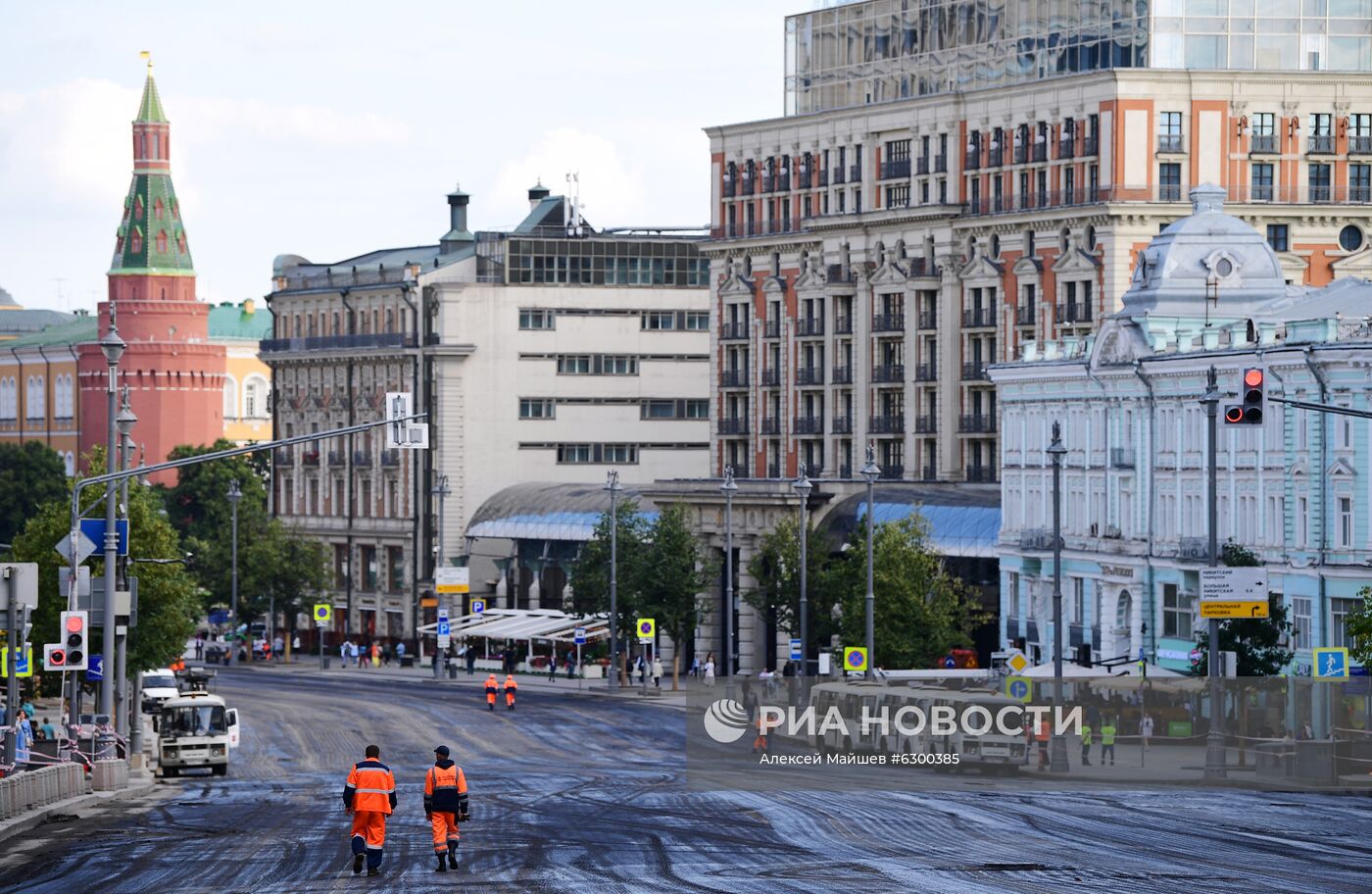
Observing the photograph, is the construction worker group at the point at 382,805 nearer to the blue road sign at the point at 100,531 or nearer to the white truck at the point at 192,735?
the blue road sign at the point at 100,531

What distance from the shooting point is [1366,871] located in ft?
115

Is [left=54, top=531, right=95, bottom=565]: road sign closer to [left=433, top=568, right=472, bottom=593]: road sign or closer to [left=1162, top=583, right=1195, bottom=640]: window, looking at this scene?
[left=1162, top=583, right=1195, bottom=640]: window

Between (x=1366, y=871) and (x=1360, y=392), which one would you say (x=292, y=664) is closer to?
(x=1360, y=392)

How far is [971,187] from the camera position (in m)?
115

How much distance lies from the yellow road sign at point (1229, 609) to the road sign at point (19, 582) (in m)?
24.3

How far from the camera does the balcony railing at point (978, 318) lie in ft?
371

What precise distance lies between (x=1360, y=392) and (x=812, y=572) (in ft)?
89.9

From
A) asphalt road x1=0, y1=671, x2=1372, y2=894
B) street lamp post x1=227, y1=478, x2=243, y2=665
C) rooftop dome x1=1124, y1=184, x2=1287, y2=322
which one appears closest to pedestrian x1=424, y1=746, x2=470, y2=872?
asphalt road x1=0, y1=671, x2=1372, y2=894

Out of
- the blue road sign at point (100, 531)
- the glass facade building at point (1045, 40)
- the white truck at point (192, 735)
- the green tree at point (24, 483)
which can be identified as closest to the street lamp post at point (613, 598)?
the glass facade building at point (1045, 40)

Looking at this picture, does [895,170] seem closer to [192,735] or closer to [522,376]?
[522,376]

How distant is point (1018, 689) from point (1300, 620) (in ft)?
65.4

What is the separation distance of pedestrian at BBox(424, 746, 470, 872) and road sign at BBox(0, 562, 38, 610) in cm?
1535

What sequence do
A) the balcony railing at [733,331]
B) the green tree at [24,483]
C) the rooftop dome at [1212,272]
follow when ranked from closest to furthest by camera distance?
the rooftop dome at [1212,272], the balcony railing at [733,331], the green tree at [24,483]

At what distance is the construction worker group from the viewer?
1374 inches
